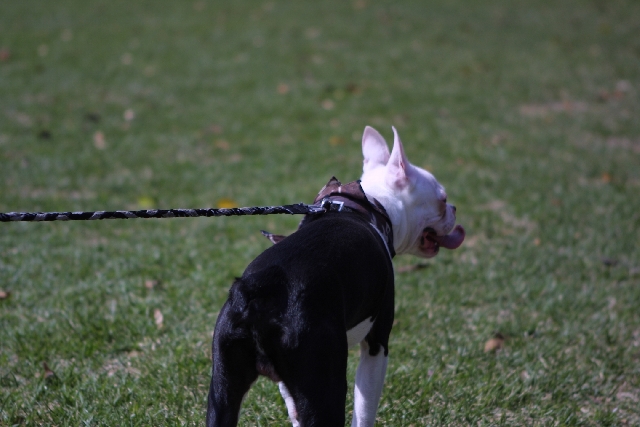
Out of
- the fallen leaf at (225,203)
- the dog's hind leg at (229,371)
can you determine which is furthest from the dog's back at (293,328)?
the fallen leaf at (225,203)

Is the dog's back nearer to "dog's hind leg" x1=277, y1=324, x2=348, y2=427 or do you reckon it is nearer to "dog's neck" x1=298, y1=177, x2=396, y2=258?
"dog's hind leg" x1=277, y1=324, x2=348, y2=427

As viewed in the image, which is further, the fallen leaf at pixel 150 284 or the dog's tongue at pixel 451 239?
the fallen leaf at pixel 150 284

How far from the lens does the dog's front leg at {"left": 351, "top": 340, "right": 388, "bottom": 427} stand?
2787 millimetres

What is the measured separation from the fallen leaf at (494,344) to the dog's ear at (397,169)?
1390 millimetres

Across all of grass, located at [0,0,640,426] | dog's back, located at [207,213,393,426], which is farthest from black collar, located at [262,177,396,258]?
grass, located at [0,0,640,426]

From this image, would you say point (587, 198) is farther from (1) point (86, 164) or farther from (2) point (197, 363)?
(1) point (86, 164)

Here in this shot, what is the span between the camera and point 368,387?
2803 millimetres

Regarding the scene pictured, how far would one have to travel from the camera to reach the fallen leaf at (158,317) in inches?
165

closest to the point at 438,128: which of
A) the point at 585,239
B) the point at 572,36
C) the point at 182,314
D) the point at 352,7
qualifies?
the point at 585,239

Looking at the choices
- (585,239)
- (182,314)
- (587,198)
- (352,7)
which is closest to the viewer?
(182,314)

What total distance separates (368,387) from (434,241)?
0.96m

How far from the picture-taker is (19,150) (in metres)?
7.42

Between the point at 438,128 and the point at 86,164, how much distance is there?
13.0ft

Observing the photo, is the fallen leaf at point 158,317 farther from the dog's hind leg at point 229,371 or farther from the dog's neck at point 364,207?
the dog's hind leg at point 229,371
